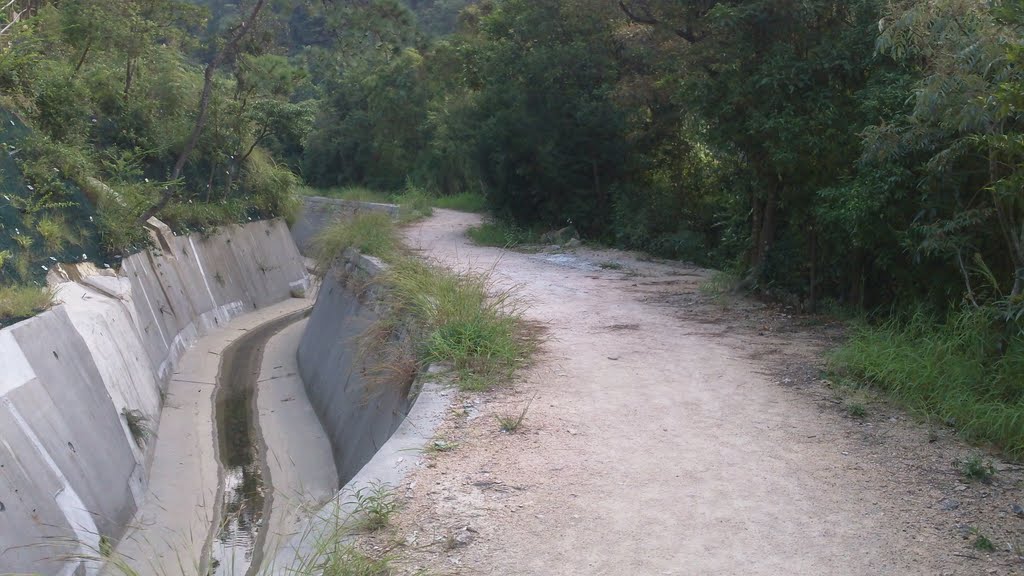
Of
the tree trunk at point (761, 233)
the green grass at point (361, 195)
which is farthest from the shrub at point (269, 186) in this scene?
the tree trunk at point (761, 233)

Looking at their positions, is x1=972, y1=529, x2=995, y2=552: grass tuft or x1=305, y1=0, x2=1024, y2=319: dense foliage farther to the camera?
x1=305, y1=0, x2=1024, y2=319: dense foliage

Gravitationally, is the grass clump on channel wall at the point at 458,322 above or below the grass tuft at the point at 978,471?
above

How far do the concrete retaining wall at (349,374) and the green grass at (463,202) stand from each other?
15741mm

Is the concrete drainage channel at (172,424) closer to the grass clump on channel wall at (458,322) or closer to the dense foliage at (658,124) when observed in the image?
the grass clump on channel wall at (458,322)

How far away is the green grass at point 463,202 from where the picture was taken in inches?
1358

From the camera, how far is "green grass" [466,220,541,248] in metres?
23.2

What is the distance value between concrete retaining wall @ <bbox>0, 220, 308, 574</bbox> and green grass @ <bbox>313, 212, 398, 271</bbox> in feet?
11.2

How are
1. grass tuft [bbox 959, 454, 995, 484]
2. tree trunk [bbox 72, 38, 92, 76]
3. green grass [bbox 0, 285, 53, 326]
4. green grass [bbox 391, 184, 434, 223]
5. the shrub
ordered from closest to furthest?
grass tuft [bbox 959, 454, 995, 484] → green grass [bbox 0, 285, 53, 326] → tree trunk [bbox 72, 38, 92, 76] → the shrub → green grass [bbox 391, 184, 434, 223]

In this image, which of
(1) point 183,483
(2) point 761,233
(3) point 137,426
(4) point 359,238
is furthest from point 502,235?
(1) point 183,483

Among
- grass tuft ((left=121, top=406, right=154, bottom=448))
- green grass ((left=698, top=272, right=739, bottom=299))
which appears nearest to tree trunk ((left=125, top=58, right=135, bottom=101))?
grass tuft ((left=121, top=406, right=154, bottom=448))

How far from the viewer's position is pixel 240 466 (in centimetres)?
1241

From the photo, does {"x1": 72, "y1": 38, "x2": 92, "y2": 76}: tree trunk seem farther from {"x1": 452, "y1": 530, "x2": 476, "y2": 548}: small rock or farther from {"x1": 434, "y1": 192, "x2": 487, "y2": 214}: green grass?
{"x1": 452, "y1": 530, "x2": 476, "y2": 548}: small rock

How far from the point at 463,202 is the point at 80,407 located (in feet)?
86.5

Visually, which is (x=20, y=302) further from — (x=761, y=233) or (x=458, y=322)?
(x=761, y=233)
